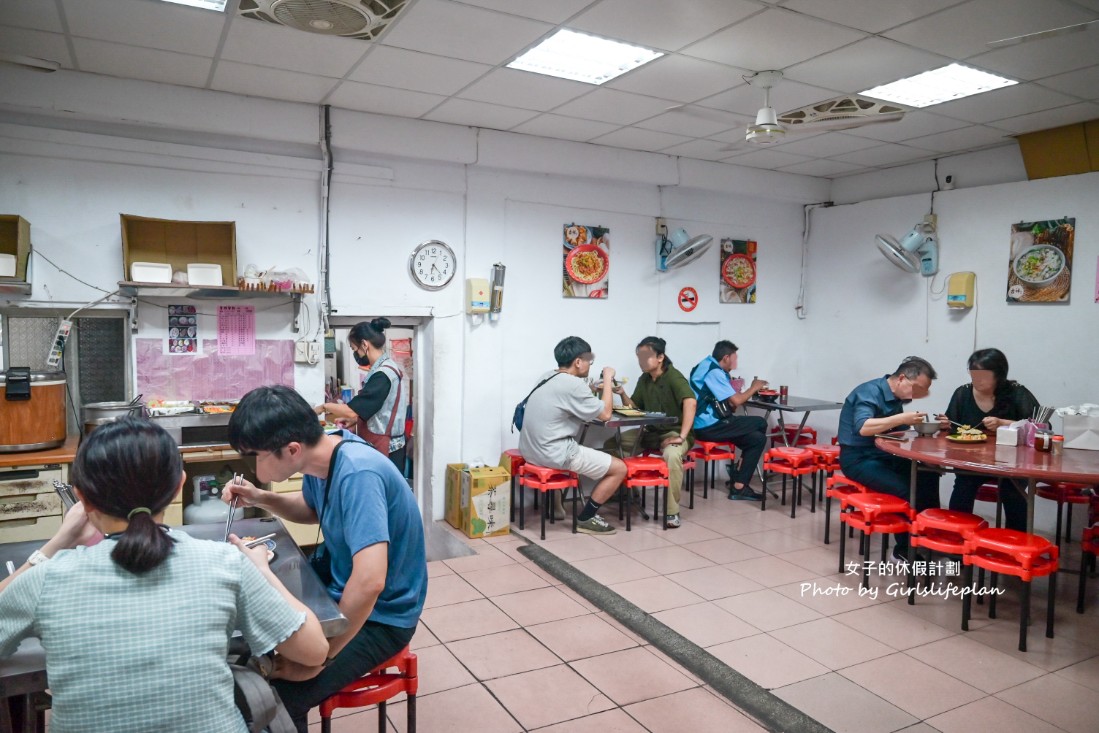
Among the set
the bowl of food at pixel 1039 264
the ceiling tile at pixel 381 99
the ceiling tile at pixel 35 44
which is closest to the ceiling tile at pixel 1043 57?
the bowl of food at pixel 1039 264

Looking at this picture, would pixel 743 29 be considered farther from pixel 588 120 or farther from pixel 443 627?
pixel 443 627

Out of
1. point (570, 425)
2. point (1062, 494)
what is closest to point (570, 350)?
point (570, 425)

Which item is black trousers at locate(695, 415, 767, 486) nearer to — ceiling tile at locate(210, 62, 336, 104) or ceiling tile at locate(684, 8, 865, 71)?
ceiling tile at locate(684, 8, 865, 71)

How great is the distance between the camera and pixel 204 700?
1505mm

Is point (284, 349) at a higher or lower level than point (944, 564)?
higher

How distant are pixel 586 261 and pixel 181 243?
323cm

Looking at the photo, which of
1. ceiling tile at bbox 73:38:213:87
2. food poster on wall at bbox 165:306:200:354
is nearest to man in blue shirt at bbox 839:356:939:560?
food poster on wall at bbox 165:306:200:354

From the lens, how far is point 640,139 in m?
6.00

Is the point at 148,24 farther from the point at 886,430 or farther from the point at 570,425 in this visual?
the point at 886,430

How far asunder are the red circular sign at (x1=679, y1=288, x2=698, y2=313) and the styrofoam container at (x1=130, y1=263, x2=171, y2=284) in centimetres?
446

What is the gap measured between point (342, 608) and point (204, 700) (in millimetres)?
485

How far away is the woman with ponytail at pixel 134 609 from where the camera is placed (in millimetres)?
1442

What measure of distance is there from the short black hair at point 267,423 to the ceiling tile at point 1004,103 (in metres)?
4.73

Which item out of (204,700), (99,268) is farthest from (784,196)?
(204,700)
